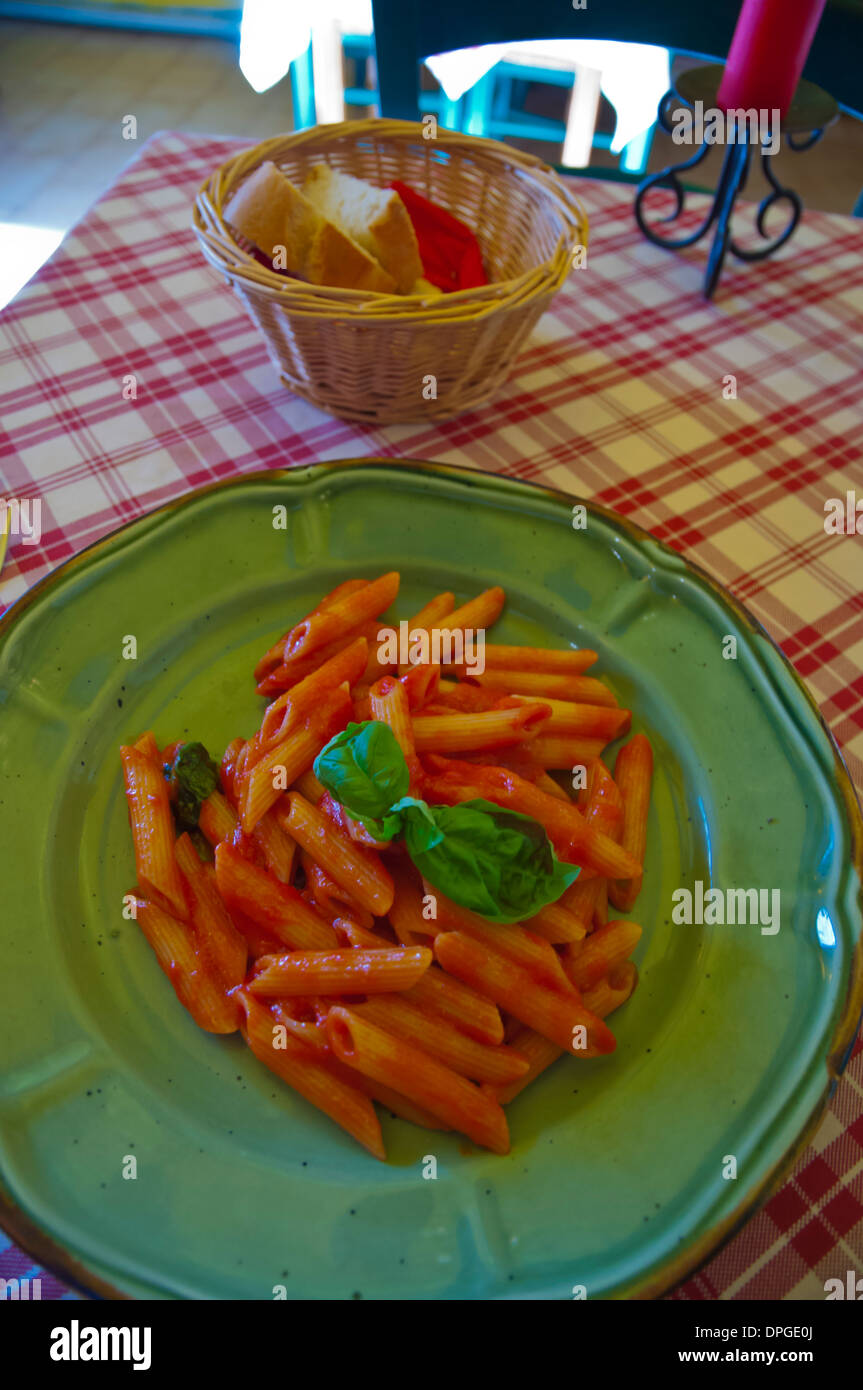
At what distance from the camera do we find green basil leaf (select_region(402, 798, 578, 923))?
102 centimetres

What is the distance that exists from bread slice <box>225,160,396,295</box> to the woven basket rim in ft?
0.11

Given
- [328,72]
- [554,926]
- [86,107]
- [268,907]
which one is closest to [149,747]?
[268,907]

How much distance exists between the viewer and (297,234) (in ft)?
5.23

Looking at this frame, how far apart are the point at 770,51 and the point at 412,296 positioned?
0.93 meters

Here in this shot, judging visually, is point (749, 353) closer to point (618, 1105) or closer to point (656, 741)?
point (656, 741)

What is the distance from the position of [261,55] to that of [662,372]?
17.0 feet

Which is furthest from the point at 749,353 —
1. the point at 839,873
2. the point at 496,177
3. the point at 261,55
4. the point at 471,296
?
the point at 261,55

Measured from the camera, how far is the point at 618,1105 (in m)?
0.98

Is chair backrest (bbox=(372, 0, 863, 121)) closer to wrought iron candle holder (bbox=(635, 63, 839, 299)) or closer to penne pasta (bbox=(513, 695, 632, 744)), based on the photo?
wrought iron candle holder (bbox=(635, 63, 839, 299))

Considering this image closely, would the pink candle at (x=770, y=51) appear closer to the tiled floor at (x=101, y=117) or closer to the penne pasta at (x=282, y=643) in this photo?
the penne pasta at (x=282, y=643)

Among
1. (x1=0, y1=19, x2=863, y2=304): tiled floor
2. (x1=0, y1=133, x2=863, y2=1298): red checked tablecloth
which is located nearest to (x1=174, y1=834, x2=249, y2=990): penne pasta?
(x1=0, y1=133, x2=863, y2=1298): red checked tablecloth

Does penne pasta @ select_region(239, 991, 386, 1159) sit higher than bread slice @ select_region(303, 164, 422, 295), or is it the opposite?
bread slice @ select_region(303, 164, 422, 295)

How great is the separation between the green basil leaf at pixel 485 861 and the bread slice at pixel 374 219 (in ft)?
3.86

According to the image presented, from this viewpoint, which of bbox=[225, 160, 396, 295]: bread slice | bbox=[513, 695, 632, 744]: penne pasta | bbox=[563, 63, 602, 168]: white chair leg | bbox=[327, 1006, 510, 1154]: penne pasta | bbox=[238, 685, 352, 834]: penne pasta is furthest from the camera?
bbox=[563, 63, 602, 168]: white chair leg
